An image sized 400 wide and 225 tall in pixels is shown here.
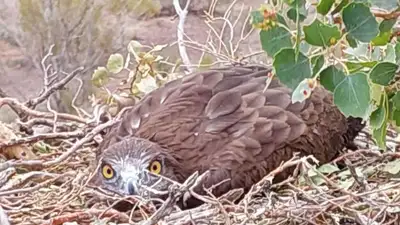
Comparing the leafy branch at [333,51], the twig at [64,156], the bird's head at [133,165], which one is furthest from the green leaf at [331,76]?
the bird's head at [133,165]

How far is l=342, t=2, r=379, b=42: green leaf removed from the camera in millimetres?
1377

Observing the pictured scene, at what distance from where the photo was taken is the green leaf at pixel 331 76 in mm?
1425

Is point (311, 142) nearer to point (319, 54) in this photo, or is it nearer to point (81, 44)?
point (319, 54)

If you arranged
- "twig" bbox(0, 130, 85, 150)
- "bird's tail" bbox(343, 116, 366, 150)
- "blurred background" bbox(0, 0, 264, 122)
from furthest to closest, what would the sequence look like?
1. "blurred background" bbox(0, 0, 264, 122)
2. "bird's tail" bbox(343, 116, 366, 150)
3. "twig" bbox(0, 130, 85, 150)

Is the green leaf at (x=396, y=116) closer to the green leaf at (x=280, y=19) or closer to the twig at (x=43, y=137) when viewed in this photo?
the green leaf at (x=280, y=19)

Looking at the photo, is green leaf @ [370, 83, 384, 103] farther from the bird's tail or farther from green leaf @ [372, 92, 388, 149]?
the bird's tail

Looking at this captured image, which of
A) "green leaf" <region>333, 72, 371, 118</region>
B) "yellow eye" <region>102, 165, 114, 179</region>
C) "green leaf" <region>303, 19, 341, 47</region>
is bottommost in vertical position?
"yellow eye" <region>102, 165, 114, 179</region>

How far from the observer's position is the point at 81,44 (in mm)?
8195

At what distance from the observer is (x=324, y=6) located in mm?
1440

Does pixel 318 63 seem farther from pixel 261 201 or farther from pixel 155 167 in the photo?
pixel 155 167

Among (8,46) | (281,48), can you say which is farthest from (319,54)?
(8,46)

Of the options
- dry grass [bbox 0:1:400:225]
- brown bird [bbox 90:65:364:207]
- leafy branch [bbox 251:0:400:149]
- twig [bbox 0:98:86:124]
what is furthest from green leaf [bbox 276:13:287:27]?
twig [bbox 0:98:86:124]

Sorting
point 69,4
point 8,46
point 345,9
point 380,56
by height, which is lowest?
point 8,46

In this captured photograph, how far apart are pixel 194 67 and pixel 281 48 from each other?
5.29 ft
